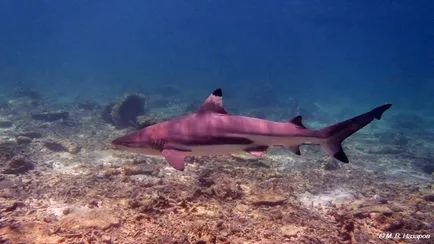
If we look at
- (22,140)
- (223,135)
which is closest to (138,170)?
(223,135)

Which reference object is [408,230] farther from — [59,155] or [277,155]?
[59,155]

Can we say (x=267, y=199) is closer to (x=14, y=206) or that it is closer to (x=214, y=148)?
(x=214, y=148)

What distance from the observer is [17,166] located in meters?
9.55

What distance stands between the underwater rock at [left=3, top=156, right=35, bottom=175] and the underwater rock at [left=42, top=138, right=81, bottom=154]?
2.79 m

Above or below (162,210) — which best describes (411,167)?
above

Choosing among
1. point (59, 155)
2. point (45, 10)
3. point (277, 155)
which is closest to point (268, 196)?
point (277, 155)

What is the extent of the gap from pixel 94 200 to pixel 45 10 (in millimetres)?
197569

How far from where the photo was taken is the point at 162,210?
252 inches

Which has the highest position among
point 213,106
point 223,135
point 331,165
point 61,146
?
point 213,106

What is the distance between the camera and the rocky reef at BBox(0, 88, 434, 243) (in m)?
5.76

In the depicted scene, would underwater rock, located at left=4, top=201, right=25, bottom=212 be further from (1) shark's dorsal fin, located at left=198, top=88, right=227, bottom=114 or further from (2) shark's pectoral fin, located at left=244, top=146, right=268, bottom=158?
(2) shark's pectoral fin, located at left=244, top=146, right=268, bottom=158

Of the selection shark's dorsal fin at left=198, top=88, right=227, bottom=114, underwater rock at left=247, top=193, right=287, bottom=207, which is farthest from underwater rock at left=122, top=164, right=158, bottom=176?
shark's dorsal fin at left=198, top=88, right=227, bottom=114

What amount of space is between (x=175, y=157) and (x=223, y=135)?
0.91 metres

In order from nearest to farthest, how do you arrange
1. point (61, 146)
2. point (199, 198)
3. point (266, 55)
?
point (199, 198) → point (61, 146) → point (266, 55)
